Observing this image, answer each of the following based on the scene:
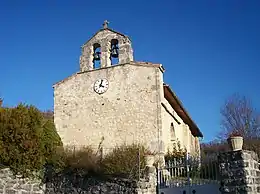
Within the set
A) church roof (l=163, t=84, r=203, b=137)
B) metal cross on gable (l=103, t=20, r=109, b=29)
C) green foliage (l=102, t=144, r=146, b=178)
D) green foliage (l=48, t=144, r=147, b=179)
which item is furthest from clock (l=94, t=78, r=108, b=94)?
green foliage (l=102, t=144, r=146, b=178)

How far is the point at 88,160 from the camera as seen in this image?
11.1m

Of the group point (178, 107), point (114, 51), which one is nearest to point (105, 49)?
point (114, 51)

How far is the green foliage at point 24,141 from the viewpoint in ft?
34.8

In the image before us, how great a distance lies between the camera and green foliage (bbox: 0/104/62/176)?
418 inches

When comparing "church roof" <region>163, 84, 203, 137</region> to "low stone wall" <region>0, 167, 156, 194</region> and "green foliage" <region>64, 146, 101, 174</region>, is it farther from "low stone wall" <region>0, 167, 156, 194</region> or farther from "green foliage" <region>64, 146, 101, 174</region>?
"low stone wall" <region>0, 167, 156, 194</region>

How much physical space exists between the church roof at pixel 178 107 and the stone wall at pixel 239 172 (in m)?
9.09

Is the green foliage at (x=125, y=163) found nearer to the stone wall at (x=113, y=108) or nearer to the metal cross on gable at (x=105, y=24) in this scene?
the stone wall at (x=113, y=108)

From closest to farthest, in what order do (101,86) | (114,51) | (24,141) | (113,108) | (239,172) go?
(239,172) < (24,141) < (113,108) < (101,86) < (114,51)

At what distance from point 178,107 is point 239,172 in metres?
12.4

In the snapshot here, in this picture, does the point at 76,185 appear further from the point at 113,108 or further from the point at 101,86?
the point at 101,86

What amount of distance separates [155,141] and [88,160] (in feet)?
19.8

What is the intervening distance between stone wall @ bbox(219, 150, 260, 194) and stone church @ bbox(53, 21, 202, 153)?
747cm

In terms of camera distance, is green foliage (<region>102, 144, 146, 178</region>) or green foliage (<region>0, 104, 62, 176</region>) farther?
green foliage (<region>0, 104, 62, 176</region>)

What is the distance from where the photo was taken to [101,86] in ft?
60.7
